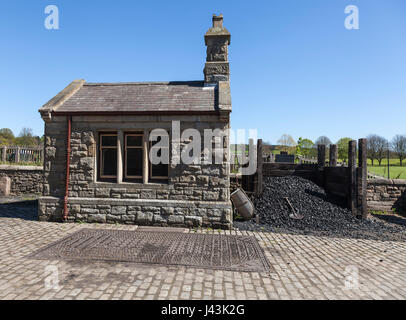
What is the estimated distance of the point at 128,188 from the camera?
7.76 metres

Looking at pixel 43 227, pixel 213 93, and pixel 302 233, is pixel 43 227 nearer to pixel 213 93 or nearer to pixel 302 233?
pixel 213 93

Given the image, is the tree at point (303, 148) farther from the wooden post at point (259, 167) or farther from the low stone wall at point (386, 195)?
the wooden post at point (259, 167)

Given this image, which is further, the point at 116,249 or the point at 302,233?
the point at 302,233

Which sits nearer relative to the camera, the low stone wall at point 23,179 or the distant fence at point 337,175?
the distant fence at point 337,175

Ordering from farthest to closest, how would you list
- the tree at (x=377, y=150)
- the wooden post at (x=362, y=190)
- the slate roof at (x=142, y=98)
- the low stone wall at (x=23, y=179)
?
the tree at (x=377, y=150)
the low stone wall at (x=23, y=179)
the wooden post at (x=362, y=190)
the slate roof at (x=142, y=98)

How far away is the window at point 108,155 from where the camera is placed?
818cm

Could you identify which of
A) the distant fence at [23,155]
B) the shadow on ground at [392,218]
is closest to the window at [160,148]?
the shadow on ground at [392,218]

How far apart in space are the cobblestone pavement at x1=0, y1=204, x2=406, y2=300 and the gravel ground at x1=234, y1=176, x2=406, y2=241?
5.18 feet

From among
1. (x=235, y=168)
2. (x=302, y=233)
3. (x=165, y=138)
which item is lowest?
(x=302, y=233)

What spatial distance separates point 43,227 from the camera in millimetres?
7219

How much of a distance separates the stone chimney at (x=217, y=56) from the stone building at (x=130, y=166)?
620mm

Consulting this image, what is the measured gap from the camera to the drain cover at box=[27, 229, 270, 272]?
4.90m
